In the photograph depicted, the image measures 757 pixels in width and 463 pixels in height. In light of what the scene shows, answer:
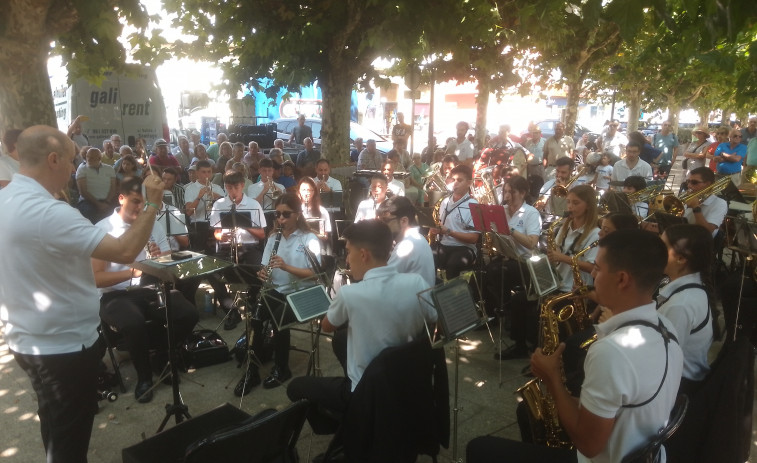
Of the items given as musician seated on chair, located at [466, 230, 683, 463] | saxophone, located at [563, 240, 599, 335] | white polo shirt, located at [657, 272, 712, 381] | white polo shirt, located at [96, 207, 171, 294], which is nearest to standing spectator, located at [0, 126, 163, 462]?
white polo shirt, located at [96, 207, 171, 294]

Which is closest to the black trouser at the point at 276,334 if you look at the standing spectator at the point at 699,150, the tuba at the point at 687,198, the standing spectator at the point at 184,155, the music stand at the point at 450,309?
the music stand at the point at 450,309

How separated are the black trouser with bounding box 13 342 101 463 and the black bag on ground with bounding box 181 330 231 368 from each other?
7.04 feet

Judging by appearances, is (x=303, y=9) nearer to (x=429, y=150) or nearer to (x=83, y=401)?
(x=429, y=150)

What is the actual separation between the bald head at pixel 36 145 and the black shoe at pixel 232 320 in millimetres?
3527

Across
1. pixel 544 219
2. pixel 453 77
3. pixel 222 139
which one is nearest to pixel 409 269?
pixel 544 219

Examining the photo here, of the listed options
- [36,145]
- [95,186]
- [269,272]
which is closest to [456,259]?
[269,272]

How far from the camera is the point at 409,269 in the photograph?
4.28 m

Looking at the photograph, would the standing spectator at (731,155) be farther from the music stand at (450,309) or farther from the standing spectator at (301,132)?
the standing spectator at (301,132)

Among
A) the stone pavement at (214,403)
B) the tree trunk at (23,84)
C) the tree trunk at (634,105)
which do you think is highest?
the tree trunk at (634,105)

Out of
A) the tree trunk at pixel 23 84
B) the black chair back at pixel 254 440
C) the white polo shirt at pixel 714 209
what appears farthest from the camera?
the white polo shirt at pixel 714 209

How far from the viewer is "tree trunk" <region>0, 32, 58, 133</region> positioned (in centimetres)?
553

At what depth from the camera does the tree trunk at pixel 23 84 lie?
5527 millimetres

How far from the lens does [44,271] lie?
2.65 m

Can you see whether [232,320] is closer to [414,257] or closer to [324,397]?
[414,257]
